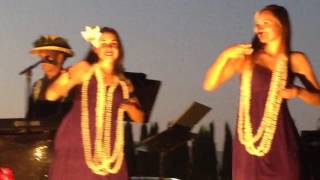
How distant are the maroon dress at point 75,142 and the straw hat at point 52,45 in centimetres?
55

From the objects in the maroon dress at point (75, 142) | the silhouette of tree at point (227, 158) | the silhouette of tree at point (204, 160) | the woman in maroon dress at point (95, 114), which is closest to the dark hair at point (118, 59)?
the woman in maroon dress at point (95, 114)

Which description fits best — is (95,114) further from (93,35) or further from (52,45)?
(52,45)

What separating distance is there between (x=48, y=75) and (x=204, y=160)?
3765 millimetres

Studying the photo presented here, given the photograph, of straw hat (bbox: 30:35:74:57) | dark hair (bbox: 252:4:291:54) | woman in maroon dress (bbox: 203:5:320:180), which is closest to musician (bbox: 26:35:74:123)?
straw hat (bbox: 30:35:74:57)

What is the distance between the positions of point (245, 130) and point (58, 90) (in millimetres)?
1158

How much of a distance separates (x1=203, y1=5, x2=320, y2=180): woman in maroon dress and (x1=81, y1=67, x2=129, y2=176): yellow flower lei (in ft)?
2.13

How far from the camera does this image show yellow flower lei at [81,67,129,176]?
4.30m

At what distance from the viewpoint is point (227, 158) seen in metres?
7.72

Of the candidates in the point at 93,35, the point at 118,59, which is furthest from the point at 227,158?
the point at 93,35

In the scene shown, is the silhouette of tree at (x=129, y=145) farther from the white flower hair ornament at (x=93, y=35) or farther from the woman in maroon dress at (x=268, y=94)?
the woman in maroon dress at (x=268, y=94)

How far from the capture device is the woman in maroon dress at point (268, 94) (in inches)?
158

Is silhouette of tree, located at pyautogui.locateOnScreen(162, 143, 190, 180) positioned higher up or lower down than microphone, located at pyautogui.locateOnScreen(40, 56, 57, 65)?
lower down

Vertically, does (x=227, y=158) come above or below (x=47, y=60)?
below

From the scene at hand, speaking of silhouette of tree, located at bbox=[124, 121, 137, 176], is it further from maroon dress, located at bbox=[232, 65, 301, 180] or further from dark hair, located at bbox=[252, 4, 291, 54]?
dark hair, located at bbox=[252, 4, 291, 54]
